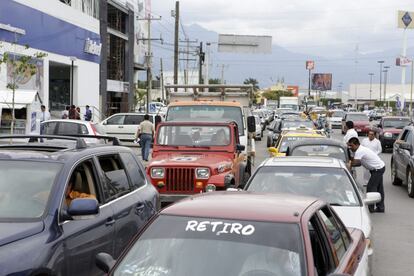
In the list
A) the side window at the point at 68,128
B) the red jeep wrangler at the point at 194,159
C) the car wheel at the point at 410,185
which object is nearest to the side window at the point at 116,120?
the side window at the point at 68,128

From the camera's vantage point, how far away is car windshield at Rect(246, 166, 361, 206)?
315 inches

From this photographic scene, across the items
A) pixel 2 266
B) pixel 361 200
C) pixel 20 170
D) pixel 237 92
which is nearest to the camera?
pixel 2 266

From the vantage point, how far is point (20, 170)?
5.57 meters

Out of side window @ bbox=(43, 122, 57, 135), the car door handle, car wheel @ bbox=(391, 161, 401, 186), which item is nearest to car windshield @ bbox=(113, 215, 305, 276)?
the car door handle

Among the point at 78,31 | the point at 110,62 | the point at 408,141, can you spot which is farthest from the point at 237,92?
the point at 110,62

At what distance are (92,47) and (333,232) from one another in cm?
3634

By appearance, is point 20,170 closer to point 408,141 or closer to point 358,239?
point 358,239

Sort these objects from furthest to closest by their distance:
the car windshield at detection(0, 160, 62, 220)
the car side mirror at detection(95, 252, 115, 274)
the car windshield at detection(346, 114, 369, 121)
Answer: the car windshield at detection(346, 114, 369, 121)
the car windshield at detection(0, 160, 62, 220)
the car side mirror at detection(95, 252, 115, 274)

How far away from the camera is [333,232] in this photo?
4.69 metres

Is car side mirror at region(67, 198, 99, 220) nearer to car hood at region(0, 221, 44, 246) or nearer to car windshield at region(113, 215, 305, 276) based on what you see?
car hood at region(0, 221, 44, 246)

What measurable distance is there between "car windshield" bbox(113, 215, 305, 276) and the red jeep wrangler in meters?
7.18

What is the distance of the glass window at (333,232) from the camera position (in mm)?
4514

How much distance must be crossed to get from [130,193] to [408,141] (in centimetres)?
→ 1125

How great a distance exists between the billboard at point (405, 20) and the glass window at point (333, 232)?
306 ft
